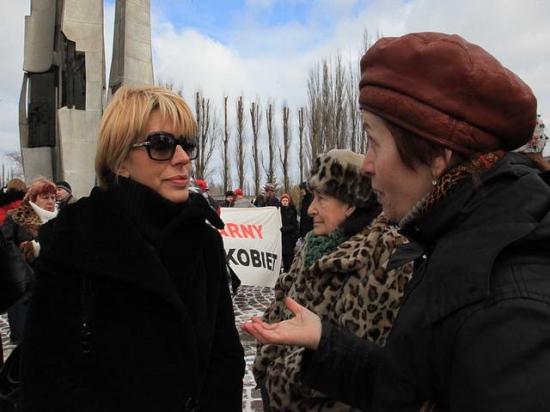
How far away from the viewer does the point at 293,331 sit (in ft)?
5.05

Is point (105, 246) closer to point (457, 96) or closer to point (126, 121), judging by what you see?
point (126, 121)

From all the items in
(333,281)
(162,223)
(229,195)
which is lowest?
(229,195)

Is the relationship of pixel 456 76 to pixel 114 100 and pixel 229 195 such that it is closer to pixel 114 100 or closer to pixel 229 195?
pixel 114 100

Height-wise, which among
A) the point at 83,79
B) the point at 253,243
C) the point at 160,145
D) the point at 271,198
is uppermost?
the point at 83,79

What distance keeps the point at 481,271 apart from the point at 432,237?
0.24 meters

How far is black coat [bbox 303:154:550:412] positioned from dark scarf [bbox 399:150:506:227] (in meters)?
0.02

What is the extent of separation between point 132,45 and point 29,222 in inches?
195

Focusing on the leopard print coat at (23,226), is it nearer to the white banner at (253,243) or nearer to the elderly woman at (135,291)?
the elderly woman at (135,291)

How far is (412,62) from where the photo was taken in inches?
41.6

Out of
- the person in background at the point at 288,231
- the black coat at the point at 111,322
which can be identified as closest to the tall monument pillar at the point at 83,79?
the person in background at the point at 288,231

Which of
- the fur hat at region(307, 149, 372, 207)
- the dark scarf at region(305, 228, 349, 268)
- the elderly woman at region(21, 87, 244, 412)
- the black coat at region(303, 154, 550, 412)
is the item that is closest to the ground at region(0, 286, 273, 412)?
the dark scarf at region(305, 228, 349, 268)

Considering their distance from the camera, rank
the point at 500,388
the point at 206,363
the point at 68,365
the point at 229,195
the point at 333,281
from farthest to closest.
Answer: the point at 229,195 < the point at 333,281 < the point at 206,363 < the point at 68,365 < the point at 500,388

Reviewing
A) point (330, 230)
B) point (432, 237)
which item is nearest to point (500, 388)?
point (432, 237)

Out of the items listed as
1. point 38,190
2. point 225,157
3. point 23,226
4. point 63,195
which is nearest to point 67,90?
point 63,195
